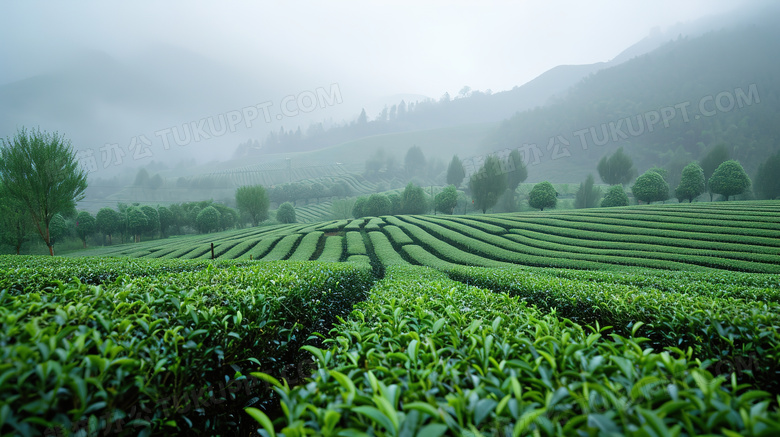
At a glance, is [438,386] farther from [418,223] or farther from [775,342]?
[418,223]

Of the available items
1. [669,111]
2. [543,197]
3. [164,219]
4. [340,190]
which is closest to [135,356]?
[543,197]

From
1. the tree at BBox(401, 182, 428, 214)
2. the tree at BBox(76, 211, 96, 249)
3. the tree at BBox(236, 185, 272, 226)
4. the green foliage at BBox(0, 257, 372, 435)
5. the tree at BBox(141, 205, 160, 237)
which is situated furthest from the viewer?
the tree at BBox(401, 182, 428, 214)

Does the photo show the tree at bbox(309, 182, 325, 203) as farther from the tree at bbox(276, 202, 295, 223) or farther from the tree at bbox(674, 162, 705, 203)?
the tree at bbox(674, 162, 705, 203)

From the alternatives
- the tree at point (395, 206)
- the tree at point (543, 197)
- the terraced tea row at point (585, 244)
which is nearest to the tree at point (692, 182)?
the tree at point (543, 197)

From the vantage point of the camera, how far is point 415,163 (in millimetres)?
120812

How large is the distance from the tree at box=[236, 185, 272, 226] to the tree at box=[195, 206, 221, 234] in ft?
14.0

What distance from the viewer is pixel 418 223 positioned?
29.8m

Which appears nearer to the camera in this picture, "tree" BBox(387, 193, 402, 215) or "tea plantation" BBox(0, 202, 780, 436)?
"tea plantation" BBox(0, 202, 780, 436)

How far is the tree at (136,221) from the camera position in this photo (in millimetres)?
39344

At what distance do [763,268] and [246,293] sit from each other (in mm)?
20932

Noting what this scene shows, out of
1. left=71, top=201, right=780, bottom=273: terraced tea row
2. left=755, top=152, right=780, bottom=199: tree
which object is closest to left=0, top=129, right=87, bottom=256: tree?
left=71, top=201, right=780, bottom=273: terraced tea row

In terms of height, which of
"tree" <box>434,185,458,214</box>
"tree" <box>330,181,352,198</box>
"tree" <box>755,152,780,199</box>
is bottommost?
"tree" <box>755,152,780,199</box>

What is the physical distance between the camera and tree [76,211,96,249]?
121 ft

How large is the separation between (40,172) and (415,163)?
11161 cm
